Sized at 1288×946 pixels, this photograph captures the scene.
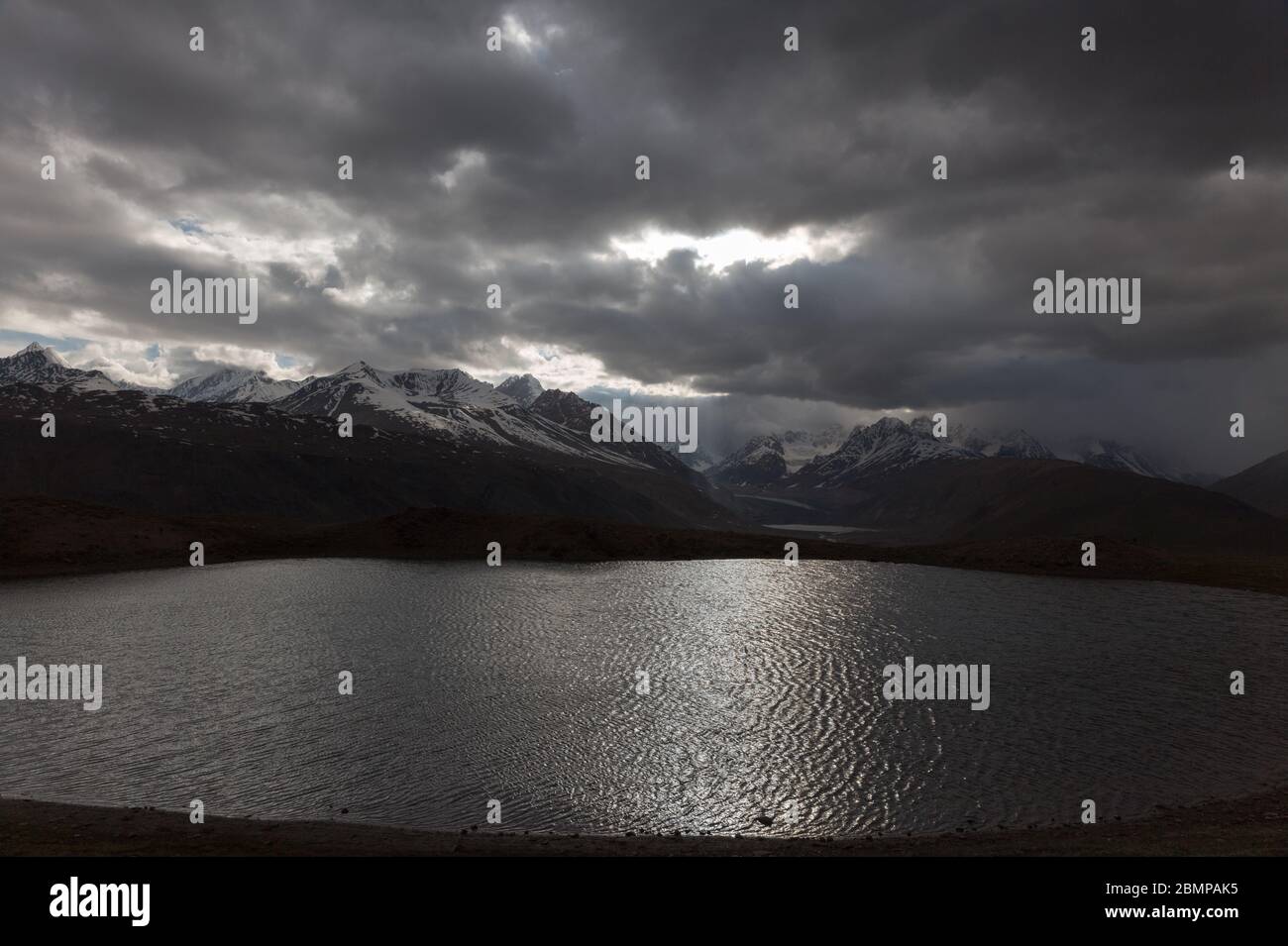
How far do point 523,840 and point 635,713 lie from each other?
15.5 meters

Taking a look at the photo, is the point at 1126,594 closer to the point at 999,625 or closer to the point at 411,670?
the point at 999,625

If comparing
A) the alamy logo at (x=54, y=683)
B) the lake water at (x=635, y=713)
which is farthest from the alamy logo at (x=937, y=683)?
the alamy logo at (x=54, y=683)

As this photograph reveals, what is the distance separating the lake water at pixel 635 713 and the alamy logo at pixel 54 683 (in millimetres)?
1093

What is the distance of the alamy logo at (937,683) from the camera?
43281 mm

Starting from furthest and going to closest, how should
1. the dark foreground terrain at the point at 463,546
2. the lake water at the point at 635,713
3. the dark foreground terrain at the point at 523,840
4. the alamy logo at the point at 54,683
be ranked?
the dark foreground terrain at the point at 463,546
the alamy logo at the point at 54,683
the lake water at the point at 635,713
the dark foreground terrain at the point at 523,840

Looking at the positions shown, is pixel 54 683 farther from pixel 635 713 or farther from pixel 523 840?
pixel 523 840

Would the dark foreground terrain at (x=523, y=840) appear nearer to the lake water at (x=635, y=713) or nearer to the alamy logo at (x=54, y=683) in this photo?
the lake water at (x=635, y=713)

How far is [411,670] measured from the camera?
4759cm

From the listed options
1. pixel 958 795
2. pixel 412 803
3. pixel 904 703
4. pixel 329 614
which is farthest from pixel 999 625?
pixel 329 614

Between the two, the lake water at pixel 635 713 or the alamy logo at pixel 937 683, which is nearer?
the lake water at pixel 635 713
